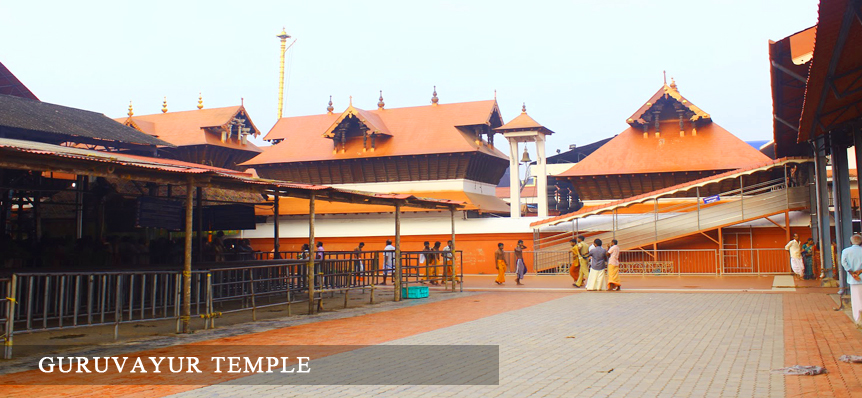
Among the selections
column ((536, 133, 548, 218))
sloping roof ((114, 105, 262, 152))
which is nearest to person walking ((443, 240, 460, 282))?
column ((536, 133, 548, 218))

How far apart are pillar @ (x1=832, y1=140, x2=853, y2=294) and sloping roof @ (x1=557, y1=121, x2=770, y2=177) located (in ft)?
49.7

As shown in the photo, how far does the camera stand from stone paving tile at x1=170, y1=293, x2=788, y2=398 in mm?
7062

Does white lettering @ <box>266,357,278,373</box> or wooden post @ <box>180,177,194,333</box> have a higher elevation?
wooden post @ <box>180,177,194,333</box>

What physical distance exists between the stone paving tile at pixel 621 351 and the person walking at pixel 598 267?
4.21m

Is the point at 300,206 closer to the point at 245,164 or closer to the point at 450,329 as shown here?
the point at 245,164

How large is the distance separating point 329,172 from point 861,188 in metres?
26.8

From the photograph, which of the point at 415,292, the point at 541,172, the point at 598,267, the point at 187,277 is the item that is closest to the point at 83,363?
the point at 187,277

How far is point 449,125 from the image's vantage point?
35.9m

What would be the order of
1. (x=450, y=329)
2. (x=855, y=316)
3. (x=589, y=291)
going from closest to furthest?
(x=855, y=316), (x=450, y=329), (x=589, y=291)

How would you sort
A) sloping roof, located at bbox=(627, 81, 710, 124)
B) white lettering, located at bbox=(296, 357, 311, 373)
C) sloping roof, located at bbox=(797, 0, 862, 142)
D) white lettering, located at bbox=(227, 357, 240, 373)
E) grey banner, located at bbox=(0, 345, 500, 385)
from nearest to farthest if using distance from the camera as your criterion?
sloping roof, located at bbox=(797, 0, 862, 142), grey banner, located at bbox=(0, 345, 500, 385), white lettering, located at bbox=(296, 357, 311, 373), white lettering, located at bbox=(227, 357, 240, 373), sloping roof, located at bbox=(627, 81, 710, 124)

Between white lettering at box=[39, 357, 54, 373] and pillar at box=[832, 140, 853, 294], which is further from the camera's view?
pillar at box=[832, 140, 853, 294]

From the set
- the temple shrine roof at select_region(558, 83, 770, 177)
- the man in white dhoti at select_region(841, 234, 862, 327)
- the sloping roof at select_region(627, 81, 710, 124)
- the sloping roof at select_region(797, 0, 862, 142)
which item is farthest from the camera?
the sloping roof at select_region(627, 81, 710, 124)

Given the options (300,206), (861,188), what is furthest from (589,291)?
(300,206)

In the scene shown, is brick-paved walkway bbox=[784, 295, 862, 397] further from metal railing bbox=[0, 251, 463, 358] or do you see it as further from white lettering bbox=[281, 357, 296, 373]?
metal railing bbox=[0, 251, 463, 358]
